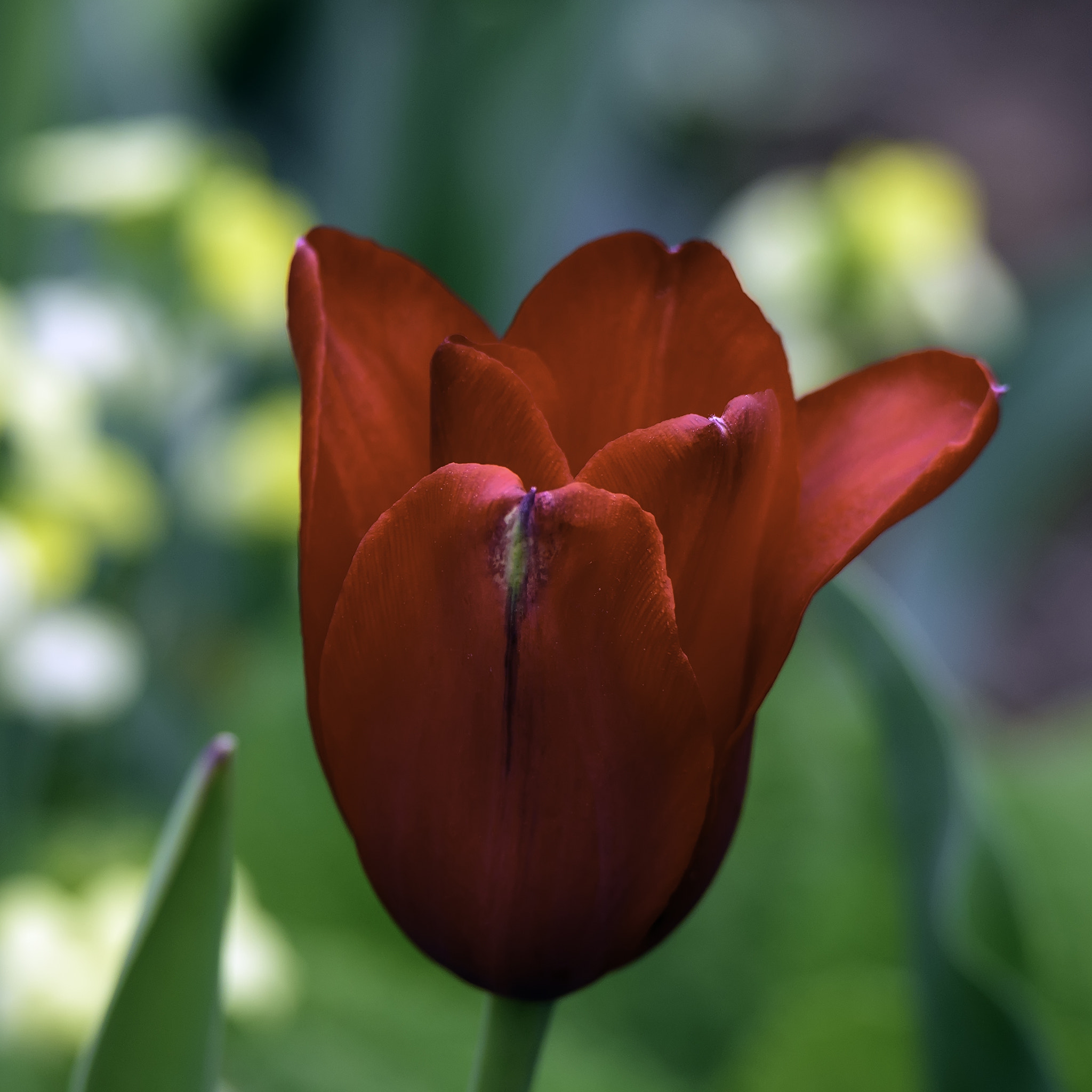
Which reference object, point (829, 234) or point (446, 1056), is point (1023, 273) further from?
point (446, 1056)

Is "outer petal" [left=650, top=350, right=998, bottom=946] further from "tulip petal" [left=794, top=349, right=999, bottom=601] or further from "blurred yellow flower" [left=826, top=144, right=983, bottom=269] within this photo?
"blurred yellow flower" [left=826, top=144, right=983, bottom=269]

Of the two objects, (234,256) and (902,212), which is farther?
(902,212)

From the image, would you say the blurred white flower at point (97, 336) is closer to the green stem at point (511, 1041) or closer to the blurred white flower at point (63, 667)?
the blurred white flower at point (63, 667)

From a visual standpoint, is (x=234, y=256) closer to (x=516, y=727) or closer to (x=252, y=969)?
(x=252, y=969)

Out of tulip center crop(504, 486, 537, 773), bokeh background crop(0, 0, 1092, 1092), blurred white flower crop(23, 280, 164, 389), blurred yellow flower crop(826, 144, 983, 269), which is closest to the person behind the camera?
tulip center crop(504, 486, 537, 773)

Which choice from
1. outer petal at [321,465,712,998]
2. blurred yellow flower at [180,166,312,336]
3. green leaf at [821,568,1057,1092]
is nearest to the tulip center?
outer petal at [321,465,712,998]

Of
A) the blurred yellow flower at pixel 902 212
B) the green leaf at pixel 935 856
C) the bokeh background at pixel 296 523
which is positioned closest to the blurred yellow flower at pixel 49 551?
the bokeh background at pixel 296 523

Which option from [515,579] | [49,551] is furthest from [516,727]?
[49,551]
